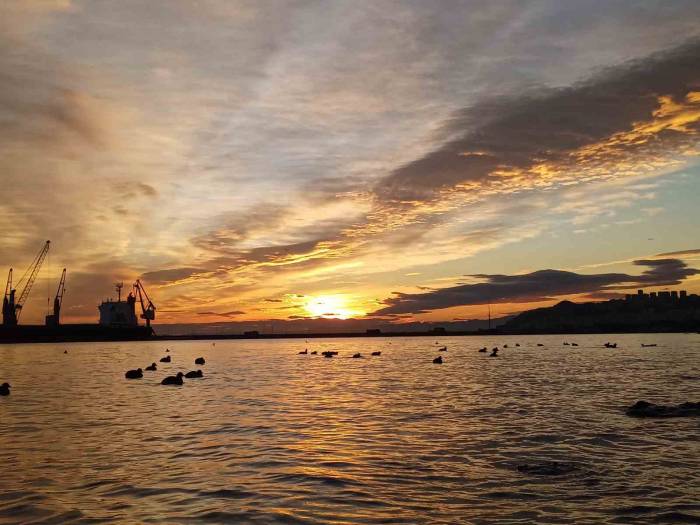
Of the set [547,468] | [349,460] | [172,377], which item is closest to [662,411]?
[547,468]

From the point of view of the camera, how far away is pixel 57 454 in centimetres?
2248

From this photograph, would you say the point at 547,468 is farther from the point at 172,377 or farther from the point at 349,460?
the point at 172,377

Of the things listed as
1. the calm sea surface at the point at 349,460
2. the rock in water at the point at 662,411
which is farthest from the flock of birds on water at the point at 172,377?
the rock in water at the point at 662,411

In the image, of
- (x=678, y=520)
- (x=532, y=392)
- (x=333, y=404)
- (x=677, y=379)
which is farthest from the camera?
(x=677, y=379)

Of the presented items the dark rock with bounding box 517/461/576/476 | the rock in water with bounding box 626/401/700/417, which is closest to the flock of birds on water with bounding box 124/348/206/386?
the rock in water with bounding box 626/401/700/417

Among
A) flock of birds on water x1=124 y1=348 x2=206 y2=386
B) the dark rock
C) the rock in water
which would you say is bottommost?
the rock in water

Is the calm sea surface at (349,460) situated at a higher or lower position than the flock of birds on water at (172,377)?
lower

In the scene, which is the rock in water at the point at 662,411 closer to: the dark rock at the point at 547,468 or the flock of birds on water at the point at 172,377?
the dark rock at the point at 547,468

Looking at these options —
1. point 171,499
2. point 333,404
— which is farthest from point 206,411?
point 171,499

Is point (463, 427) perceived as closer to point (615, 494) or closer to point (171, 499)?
point (615, 494)

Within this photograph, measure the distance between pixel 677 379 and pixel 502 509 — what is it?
4903cm

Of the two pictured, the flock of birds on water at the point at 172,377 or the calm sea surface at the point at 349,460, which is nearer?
the calm sea surface at the point at 349,460

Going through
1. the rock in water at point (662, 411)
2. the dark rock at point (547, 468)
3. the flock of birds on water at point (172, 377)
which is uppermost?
the flock of birds on water at point (172, 377)

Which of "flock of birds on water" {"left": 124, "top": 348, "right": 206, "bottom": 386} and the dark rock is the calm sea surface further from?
"flock of birds on water" {"left": 124, "top": 348, "right": 206, "bottom": 386}
